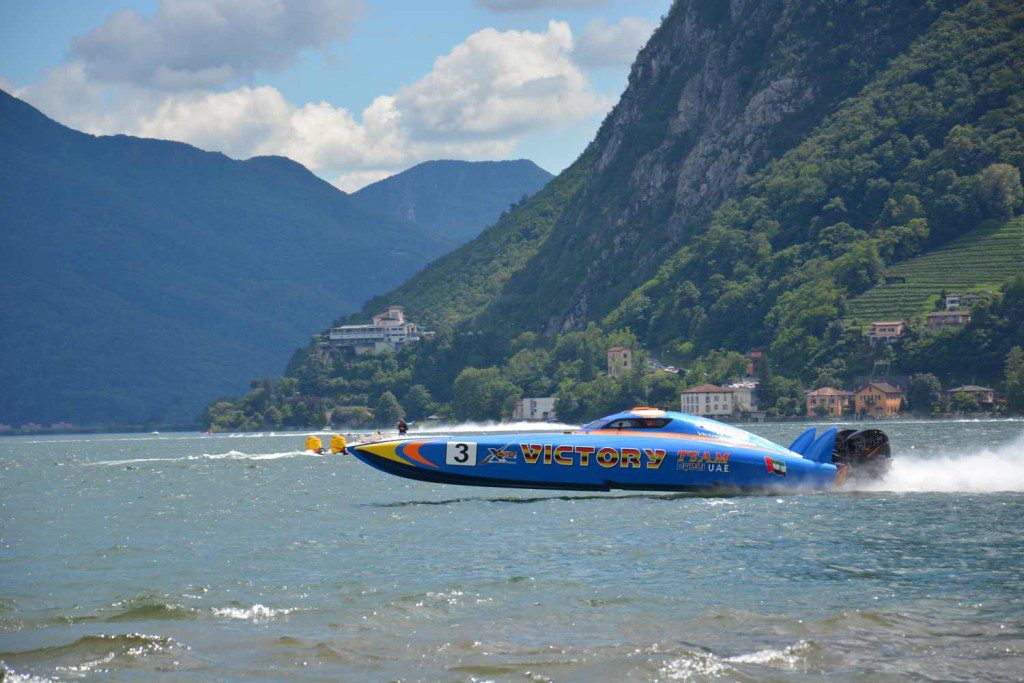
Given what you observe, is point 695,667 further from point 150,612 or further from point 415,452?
point 415,452

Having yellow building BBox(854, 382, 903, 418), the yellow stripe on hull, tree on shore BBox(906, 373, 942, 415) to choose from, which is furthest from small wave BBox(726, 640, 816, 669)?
yellow building BBox(854, 382, 903, 418)

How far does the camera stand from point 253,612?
20.5 metres

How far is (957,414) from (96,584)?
458ft

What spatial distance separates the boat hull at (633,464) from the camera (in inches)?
1401

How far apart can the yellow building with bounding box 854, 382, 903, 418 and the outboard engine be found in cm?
12622

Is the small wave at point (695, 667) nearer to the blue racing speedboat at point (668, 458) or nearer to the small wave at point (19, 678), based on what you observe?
the small wave at point (19, 678)

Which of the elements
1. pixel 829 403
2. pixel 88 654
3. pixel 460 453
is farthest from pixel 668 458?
pixel 829 403

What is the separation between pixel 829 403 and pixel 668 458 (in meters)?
134

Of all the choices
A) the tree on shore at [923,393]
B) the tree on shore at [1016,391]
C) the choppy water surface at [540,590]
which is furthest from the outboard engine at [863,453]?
the tree on shore at [923,393]

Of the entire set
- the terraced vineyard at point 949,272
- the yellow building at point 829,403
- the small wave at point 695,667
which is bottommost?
the small wave at point 695,667

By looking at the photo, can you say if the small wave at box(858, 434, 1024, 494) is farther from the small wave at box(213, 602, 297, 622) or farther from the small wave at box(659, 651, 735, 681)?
the small wave at box(659, 651, 735, 681)

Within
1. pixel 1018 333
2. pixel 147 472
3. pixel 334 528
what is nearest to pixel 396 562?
pixel 334 528

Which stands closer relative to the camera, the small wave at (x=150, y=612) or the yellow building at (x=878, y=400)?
the small wave at (x=150, y=612)

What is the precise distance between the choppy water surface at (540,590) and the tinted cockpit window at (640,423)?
6.88ft
